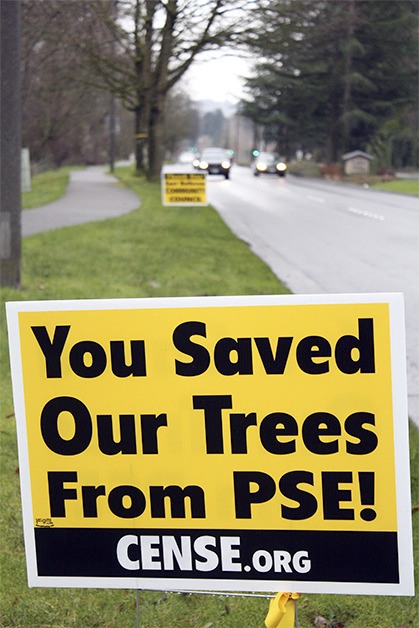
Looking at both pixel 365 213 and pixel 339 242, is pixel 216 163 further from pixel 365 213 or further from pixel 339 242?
pixel 339 242

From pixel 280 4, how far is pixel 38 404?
75.0 ft

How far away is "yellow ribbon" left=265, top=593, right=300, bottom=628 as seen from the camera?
279 cm

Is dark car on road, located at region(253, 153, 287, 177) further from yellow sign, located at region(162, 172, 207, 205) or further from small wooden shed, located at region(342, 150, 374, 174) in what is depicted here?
yellow sign, located at region(162, 172, 207, 205)

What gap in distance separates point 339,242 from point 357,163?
125ft

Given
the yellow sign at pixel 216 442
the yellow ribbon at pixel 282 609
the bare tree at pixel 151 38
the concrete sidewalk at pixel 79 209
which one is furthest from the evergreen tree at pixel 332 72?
the yellow ribbon at pixel 282 609

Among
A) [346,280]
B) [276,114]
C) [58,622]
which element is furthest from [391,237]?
[276,114]

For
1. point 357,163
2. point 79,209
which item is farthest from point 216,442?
point 357,163

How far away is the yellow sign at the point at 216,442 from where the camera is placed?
2.65 m

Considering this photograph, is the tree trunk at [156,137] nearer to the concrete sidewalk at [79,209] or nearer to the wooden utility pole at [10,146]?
the concrete sidewalk at [79,209]

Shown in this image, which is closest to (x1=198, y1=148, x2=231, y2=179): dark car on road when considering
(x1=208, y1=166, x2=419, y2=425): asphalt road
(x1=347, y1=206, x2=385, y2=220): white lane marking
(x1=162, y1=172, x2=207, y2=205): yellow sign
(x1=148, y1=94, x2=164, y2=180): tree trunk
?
(x1=148, y1=94, x2=164, y2=180): tree trunk

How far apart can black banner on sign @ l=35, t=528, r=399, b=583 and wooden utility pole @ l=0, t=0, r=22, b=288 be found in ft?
26.6

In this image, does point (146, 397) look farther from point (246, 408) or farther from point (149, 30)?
point (149, 30)

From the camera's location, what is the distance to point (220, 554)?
2775 millimetres

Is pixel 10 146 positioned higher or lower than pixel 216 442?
higher
